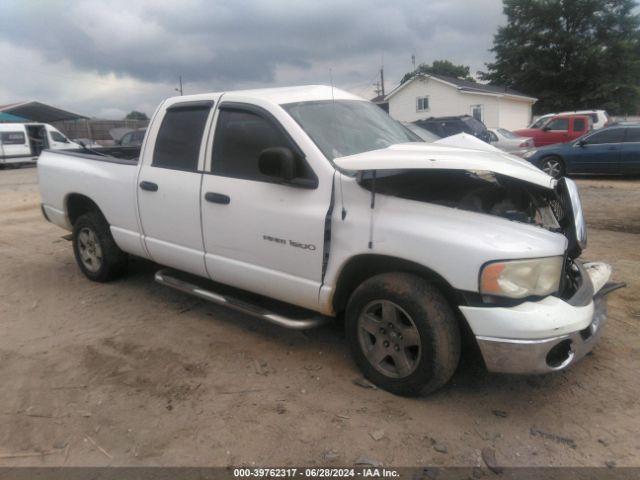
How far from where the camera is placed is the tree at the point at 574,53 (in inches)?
1437

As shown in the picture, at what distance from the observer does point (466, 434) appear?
2.86 meters

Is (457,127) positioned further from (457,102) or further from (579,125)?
(457,102)

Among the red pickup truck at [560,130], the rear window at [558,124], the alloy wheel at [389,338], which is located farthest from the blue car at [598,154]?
the alloy wheel at [389,338]

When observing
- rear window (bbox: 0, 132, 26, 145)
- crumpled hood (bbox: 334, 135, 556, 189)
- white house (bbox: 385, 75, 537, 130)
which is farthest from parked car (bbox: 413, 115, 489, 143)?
rear window (bbox: 0, 132, 26, 145)

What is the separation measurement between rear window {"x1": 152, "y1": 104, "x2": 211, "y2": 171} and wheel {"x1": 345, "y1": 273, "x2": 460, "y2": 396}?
71.6 inches

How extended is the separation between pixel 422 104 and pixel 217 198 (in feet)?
101

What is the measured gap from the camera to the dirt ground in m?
2.75

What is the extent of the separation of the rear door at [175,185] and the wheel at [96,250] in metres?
0.81

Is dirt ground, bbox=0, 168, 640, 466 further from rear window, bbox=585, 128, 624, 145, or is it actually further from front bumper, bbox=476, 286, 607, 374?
rear window, bbox=585, 128, 624, 145

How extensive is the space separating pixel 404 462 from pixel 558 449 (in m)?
0.80

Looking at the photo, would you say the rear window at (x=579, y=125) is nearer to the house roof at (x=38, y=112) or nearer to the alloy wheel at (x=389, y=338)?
the alloy wheel at (x=389, y=338)

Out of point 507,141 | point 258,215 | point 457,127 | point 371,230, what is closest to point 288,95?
Result: point 258,215

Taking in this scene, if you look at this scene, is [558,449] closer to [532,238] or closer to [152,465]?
[532,238]

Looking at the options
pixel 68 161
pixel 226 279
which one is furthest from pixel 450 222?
pixel 68 161
